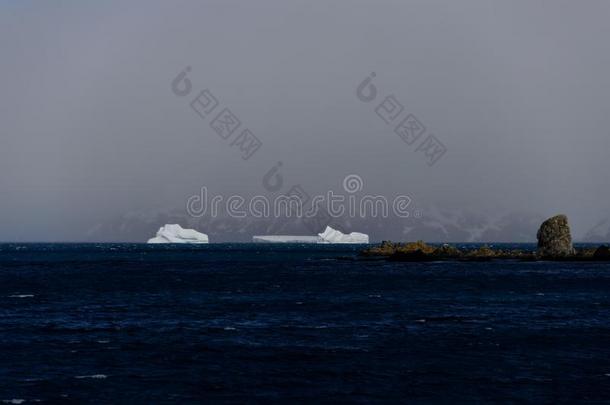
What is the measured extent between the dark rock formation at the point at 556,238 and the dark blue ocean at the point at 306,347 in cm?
8060

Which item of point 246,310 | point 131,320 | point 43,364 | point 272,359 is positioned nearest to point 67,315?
point 131,320

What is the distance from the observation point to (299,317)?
53688 mm

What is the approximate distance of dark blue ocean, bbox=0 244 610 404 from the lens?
2967 centimetres

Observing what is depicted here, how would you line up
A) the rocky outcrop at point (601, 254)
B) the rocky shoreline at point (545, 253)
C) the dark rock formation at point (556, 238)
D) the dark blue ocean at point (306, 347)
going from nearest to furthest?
the dark blue ocean at point (306, 347)
the rocky outcrop at point (601, 254)
the rocky shoreline at point (545, 253)
the dark rock formation at point (556, 238)

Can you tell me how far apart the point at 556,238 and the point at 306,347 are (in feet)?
411

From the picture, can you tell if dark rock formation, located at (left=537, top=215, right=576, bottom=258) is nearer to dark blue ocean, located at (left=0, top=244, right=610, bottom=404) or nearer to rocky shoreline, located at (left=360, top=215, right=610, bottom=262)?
rocky shoreline, located at (left=360, top=215, right=610, bottom=262)

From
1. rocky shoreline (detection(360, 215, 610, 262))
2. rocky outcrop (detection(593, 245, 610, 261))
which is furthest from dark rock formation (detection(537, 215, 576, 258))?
rocky outcrop (detection(593, 245, 610, 261))

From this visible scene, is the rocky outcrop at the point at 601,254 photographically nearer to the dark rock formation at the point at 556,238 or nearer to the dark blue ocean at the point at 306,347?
the dark rock formation at the point at 556,238

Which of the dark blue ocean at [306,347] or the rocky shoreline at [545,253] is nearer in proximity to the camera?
the dark blue ocean at [306,347]

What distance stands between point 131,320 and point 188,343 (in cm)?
1226

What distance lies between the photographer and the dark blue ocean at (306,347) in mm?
29672

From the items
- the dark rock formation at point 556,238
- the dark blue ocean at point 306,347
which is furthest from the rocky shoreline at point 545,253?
the dark blue ocean at point 306,347

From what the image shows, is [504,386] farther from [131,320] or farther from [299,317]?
[131,320]

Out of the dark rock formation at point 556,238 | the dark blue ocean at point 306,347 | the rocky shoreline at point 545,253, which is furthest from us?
the dark rock formation at point 556,238
